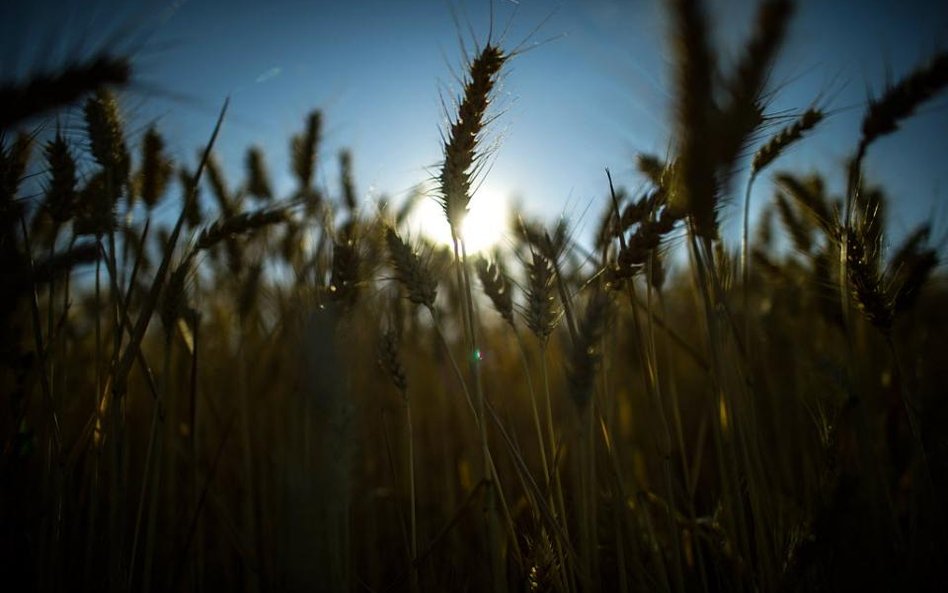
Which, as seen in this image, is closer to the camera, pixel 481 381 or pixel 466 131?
Answer: pixel 466 131

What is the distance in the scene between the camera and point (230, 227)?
1267 mm

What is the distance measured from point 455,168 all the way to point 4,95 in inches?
33.6

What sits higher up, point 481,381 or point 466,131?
point 466,131

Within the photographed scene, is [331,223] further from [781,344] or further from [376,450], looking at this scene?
[781,344]

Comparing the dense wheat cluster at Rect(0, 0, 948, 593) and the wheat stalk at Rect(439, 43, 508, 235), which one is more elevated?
the wheat stalk at Rect(439, 43, 508, 235)

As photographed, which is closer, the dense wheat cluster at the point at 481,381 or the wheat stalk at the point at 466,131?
the dense wheat cluster at the point at 481,381

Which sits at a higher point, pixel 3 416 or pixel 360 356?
pixel 360 356

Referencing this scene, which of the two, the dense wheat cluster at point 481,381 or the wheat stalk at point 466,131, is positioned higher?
the wheat stalk at point 466,131

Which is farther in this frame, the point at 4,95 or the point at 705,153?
the point at 4,95

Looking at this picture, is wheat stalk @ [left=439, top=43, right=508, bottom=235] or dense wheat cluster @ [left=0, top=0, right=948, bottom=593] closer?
dense wheat cluster @ [left=0, top=0, right=948, bottom=593]

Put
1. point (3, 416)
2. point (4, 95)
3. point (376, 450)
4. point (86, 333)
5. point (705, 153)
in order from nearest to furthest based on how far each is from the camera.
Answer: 1. point (705, 153)
2. point (4, 95)
3. point (3, 416)
4. point (86, 333)
5. point (376, 450)

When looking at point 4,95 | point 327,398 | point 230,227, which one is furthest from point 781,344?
point 4,95

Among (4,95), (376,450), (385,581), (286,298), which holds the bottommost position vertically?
(385,581)

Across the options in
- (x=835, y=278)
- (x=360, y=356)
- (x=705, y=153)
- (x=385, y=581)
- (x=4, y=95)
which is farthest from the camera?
(x=360, y=356)
